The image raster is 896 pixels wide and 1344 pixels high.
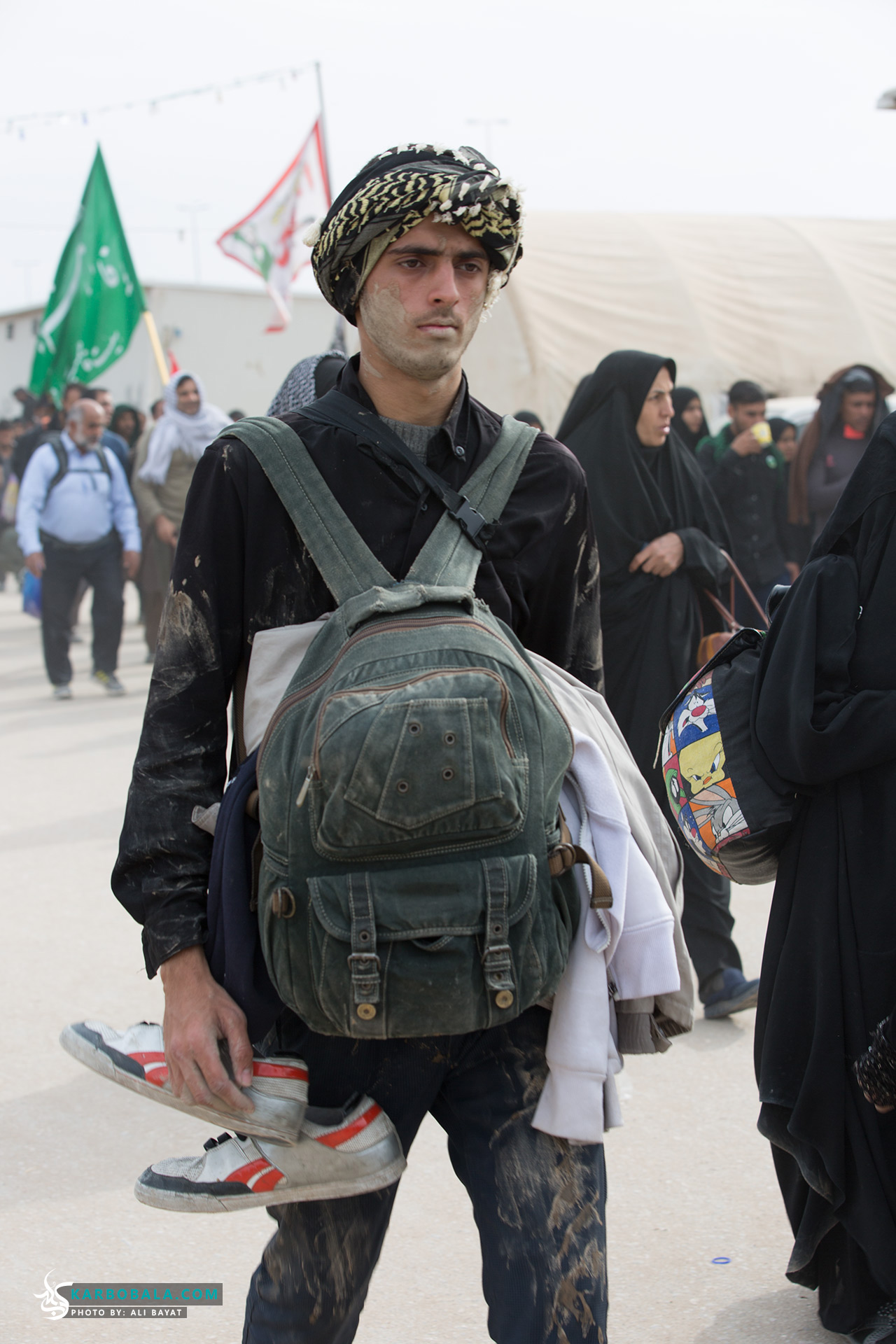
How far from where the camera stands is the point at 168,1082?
177 centimetres

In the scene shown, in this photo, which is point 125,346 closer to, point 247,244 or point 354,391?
point 247,244

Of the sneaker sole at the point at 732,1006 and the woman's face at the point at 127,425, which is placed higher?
the woman's face at the point at 127,425

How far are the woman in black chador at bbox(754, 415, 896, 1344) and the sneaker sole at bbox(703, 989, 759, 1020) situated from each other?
175cm

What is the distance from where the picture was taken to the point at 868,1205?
2.26 metres

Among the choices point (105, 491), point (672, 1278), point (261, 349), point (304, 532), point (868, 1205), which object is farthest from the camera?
point (261, 349)

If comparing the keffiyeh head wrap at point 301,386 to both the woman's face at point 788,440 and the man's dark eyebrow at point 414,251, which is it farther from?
the woman's face at point 788,440

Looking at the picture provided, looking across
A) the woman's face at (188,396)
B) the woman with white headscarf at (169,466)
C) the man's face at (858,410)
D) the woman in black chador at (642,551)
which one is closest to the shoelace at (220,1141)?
the woman in black chador at (642,551)

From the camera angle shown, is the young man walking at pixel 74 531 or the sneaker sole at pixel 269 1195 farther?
the young man walking at pixel 74 531

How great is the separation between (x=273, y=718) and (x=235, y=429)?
43 centimetres

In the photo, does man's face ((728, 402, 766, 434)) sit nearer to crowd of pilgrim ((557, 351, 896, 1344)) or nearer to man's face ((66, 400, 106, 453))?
man's face ((66, 400, 106, 453))

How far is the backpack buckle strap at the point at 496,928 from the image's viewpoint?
5.22 feet

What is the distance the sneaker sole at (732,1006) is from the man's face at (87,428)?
7.91 m

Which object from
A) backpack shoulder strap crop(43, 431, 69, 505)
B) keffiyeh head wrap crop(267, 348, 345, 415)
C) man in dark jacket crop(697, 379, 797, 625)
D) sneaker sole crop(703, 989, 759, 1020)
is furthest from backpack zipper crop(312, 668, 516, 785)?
backpack shoulder strap crop(43, 431, 69, 505)

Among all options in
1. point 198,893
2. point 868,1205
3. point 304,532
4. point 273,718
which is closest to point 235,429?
point 304,532
